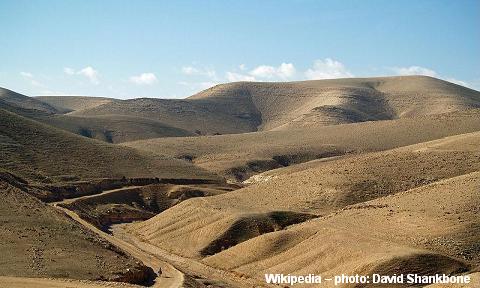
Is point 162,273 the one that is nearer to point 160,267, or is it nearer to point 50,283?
point 160,267

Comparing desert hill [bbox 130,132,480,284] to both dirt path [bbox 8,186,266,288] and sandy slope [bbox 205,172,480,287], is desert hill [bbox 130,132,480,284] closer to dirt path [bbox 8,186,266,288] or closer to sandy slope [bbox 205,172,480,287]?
sandy slope [bbox 205,172,480,287]

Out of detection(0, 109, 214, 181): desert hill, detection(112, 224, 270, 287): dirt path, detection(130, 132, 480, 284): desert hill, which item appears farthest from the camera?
detection(0, 109, 214, 181): desert hill

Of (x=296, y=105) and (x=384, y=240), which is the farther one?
(x=296, y=105)

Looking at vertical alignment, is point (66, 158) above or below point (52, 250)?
above

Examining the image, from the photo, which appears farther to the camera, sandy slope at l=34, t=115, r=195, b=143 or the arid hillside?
sandy slope at l=34, t=115, r=195, b=143

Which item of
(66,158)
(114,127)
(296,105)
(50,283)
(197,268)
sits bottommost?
(197,268)

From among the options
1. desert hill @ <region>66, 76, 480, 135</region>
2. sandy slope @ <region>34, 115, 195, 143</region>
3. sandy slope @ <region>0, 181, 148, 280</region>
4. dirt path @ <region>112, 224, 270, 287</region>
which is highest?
desert hill @ <region>66, 76, 480, 135</region>

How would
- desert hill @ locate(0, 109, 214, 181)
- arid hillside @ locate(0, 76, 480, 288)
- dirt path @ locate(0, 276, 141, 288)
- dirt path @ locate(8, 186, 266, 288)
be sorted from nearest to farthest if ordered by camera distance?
dirt path @ locate(0, 276, 141, 288) < dirt path @ locate(8, 186, 266, 288) < arid hillside @ locate(0, 76, 480, 288) < desert hill @ locate(0, 109, 214, 181)

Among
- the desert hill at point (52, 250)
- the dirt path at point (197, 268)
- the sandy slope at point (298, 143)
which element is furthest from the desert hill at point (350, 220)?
the sandy slope at point (298, 143)

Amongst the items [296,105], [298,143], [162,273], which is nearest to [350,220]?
[162,273]

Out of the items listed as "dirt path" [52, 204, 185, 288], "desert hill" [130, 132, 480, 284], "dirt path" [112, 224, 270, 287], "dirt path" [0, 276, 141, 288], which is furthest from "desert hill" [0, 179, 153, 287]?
"desert hill" [130, 132, 480, 284]

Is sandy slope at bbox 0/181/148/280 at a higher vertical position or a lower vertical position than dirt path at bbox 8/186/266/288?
higher

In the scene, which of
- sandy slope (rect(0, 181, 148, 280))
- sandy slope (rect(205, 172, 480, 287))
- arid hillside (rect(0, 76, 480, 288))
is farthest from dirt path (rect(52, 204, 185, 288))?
sandy slope (rect(205, 172, 480, 287))

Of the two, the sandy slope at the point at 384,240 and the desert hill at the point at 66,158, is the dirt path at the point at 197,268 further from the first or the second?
the desert hill at the point at 66,158
